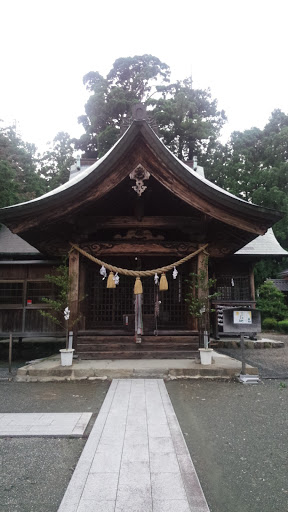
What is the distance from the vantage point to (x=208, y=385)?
593 cm

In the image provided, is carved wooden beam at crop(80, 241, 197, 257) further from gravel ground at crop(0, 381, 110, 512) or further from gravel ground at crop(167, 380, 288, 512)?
gravel ground at crop(0, 381, 110, 512)

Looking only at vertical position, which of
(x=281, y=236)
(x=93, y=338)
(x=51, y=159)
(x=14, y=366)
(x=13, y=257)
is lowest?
(x=14, y=366)

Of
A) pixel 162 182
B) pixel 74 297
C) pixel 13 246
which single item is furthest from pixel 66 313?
pixel 13 246

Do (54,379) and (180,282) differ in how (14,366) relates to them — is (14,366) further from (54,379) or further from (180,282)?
(180,282)

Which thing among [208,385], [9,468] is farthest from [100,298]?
[9,468]

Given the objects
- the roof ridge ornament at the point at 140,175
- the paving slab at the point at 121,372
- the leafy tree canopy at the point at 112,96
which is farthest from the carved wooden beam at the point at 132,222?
the leafy tree canopy at the point at 112,96

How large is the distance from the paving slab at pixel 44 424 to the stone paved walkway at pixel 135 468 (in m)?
0.23

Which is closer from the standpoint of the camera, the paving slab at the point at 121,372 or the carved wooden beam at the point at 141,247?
the paving slab at the point at 121,372

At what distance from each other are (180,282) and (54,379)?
486 cm

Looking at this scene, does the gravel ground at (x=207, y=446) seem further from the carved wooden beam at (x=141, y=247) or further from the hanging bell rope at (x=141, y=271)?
the carved wooden beam at (x=141, y=247)

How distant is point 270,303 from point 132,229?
47.9 feet

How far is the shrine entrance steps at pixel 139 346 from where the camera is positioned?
760cm

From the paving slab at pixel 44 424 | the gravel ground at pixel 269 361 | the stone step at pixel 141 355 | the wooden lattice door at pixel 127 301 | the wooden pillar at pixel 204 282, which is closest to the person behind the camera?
the paving slab at pixel 44 424

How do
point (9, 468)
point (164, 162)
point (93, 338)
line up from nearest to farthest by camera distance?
point (9, 468) < point (164, 162) < point (93, 338)
